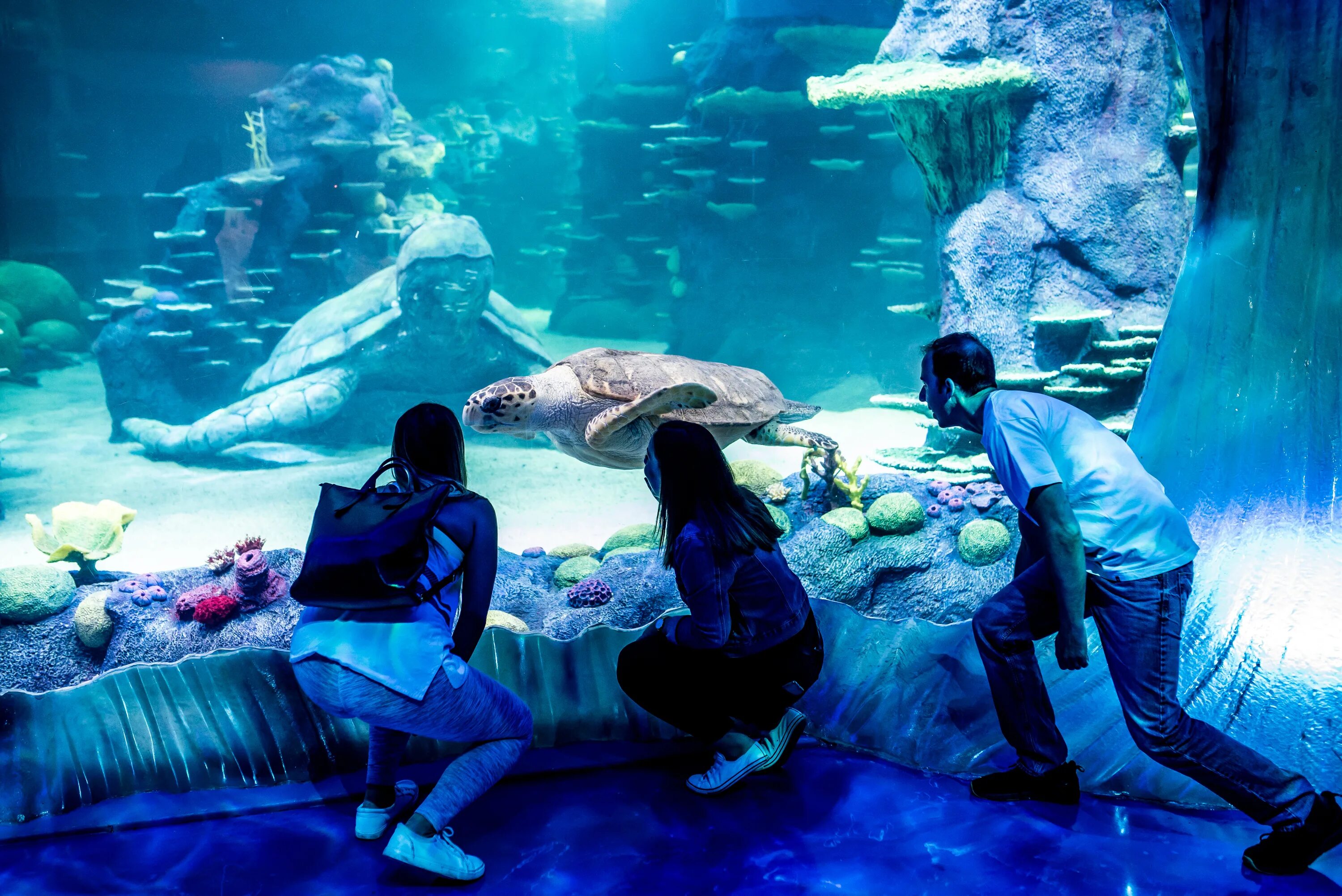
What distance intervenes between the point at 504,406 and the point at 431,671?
1.34 m

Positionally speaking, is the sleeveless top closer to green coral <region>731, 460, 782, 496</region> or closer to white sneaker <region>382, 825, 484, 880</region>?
white sneaker <region>382, 825, 484, 880</region>

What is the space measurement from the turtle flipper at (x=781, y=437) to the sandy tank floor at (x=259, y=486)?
3.09 meters

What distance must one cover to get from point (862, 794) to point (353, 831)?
4.55 feet

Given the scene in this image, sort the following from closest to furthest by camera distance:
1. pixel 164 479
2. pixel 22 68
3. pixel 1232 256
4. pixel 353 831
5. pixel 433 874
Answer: pixel 433 874, pixel 353 831, pixel 1232 256, pixel 164 479, pixel 22 68

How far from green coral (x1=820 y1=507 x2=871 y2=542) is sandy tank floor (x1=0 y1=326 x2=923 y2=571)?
301 centimetres

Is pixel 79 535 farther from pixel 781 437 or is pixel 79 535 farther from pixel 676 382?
pixel 781 437

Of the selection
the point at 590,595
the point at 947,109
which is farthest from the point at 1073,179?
the point at 590,595

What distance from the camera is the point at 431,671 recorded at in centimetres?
166

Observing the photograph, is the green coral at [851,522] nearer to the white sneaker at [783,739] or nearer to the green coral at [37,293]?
the white sneaker at [783,739]

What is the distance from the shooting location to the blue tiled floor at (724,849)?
1708 mm

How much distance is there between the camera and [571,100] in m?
24.6

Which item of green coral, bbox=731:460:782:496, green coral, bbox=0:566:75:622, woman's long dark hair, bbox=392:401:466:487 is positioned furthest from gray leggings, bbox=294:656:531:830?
green coral, bbox=731:460:782:496

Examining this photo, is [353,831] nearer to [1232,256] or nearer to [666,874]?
[666,874]

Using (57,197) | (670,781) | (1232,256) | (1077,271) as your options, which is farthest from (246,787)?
(57,197)
